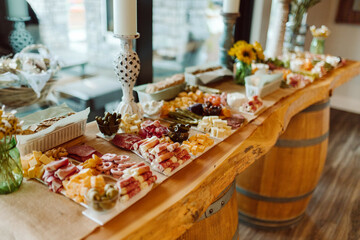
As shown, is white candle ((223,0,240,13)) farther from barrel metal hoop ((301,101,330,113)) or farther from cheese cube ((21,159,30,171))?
cheese cube ((21,159,30,171))

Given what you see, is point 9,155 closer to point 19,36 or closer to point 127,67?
point 127,67

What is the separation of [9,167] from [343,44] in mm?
4861

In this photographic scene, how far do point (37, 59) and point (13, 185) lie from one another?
72 centimetres

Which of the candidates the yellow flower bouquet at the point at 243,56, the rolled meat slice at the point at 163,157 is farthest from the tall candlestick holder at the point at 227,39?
the rolled meat slice at the point at 163,157

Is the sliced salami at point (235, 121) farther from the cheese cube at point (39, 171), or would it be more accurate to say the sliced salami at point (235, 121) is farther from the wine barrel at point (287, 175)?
the cheese cube at point (39, 171)

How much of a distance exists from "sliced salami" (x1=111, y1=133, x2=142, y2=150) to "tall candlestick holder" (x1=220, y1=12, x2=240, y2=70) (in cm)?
126

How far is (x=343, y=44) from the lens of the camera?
470 cm

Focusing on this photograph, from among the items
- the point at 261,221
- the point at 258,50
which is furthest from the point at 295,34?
the point at 261,221

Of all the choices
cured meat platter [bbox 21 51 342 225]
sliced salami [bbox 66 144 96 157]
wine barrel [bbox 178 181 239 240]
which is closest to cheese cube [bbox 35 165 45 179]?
cured meat platter [bbox 21 51 342 225]

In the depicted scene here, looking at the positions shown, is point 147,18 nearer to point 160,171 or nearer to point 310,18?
point 160,171

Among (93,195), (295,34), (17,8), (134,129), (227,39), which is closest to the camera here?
(93,195)

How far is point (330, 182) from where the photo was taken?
9.74ft

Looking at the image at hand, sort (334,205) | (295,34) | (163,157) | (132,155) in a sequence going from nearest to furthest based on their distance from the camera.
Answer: (163,157), (132,155), (334,205), (295,34)

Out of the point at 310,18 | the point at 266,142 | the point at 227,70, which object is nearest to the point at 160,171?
the point at 266,142
